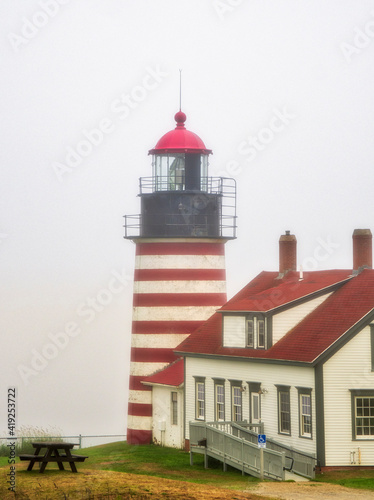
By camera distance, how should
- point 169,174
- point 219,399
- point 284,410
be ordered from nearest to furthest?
point 284,410 < point 219,399 < point 169,174

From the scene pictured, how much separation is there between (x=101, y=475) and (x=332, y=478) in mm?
7479

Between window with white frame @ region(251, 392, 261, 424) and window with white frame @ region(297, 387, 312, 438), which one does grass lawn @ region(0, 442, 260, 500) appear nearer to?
window with white frame @ region(251, 392, 261, 424)

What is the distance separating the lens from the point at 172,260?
44969 mm

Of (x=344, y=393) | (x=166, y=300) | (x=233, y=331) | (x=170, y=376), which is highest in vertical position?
(x=166, y=300)

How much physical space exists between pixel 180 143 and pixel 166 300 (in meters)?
6.32

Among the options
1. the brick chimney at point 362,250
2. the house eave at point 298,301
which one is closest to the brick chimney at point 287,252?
the brick chimney at point 362,250

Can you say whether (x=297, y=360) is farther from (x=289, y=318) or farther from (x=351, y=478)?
(x=351, y=478)

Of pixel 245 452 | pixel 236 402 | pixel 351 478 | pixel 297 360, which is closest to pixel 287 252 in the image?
pixel 236 402

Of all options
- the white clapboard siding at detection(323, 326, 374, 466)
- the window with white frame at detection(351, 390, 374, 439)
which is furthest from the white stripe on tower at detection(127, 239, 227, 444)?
the window with white frame at detection(351, 390, 374, 439)

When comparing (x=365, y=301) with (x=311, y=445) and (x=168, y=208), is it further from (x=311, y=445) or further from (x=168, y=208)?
(x=168, y=208)

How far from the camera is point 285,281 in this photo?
1726 inches

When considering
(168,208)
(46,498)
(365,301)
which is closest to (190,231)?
(168,208)

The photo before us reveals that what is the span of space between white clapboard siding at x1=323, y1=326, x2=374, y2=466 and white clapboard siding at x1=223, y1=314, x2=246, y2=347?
5081 mm

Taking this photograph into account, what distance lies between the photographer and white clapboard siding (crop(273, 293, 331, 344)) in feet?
127
